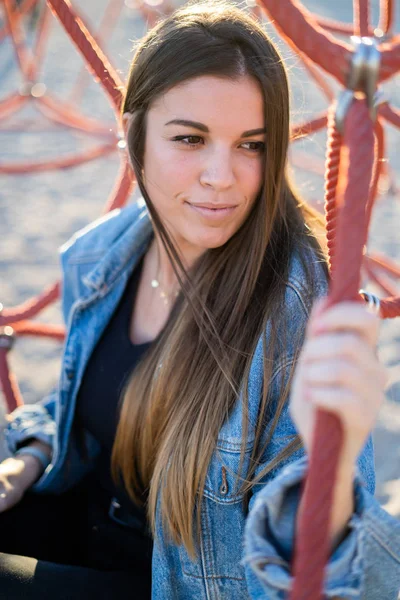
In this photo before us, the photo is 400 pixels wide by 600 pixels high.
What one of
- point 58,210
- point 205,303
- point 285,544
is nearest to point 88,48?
point 205,303

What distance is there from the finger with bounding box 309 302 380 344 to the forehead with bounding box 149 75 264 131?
1.53ft

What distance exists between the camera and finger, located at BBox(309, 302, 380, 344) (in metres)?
0.45

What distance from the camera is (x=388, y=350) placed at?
205cm

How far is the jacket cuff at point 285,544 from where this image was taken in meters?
0.58

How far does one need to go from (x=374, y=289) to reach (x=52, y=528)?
1520mm

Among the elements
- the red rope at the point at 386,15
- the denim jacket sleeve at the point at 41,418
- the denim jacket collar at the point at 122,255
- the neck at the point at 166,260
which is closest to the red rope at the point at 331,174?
the neck at the point at 166,260

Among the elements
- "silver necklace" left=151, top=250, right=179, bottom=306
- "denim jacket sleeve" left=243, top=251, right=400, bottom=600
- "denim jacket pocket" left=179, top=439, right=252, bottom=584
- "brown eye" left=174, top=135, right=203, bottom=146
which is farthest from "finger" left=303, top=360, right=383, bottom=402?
"silver necklace" left=151, top=250, right=179, bottom=306

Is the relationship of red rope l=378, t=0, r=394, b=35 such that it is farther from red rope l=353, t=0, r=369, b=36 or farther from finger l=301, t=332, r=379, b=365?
finger l=301, t=332, r=379, b=365

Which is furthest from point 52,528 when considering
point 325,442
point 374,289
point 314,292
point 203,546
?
point 374,289

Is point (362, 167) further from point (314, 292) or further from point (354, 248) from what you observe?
point (314, 292)

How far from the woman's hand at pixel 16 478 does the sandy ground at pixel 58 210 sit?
25.3 inches

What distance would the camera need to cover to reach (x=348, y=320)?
44cm

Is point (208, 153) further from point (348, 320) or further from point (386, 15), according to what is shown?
point (386, 15)

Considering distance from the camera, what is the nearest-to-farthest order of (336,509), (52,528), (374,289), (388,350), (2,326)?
(336,509) → (52,528) → (2,326) → (388,350) → (374,289)
